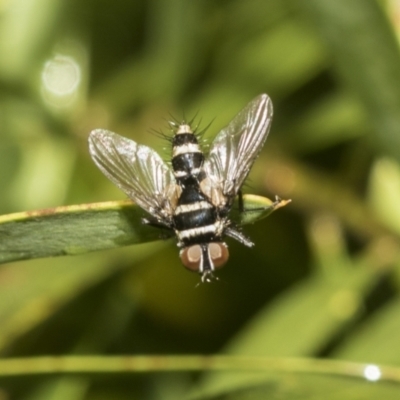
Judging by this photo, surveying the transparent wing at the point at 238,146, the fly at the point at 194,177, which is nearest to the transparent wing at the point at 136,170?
the fly at the point at 194,177

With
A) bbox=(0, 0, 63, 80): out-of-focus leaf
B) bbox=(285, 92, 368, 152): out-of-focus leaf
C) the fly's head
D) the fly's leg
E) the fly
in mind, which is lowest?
the fly's head

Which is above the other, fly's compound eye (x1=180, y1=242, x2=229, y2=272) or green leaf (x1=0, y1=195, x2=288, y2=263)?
fly's compound eye (x1=180, y1=242, x2=229, y2=272)

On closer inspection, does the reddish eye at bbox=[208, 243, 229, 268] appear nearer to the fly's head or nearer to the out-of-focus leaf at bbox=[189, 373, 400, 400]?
the fly's head

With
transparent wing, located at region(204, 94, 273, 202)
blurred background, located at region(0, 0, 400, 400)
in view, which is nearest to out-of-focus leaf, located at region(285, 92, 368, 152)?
blurred background, located at region(0, 0, 400, 400)

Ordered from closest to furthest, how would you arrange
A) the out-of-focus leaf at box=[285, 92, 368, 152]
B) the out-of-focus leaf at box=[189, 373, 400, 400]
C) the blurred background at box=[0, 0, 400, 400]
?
the out-of-focus leaf at box=[189, 373, 400, 400], the blurred background at box=[0, 0, 400, 400], the out-of-focus leaf at box=[285, 92, 368, 152]

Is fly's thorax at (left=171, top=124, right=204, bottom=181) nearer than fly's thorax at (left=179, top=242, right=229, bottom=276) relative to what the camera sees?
No

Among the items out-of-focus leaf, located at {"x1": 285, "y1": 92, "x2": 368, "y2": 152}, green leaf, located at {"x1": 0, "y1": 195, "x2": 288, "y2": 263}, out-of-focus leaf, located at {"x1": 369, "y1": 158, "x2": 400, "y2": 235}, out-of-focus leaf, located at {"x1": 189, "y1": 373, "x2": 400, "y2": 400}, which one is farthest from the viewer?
out-of-focus leaf, located at {"x1": 285, "y1": 92, "x2": 368, "y2": 152}
